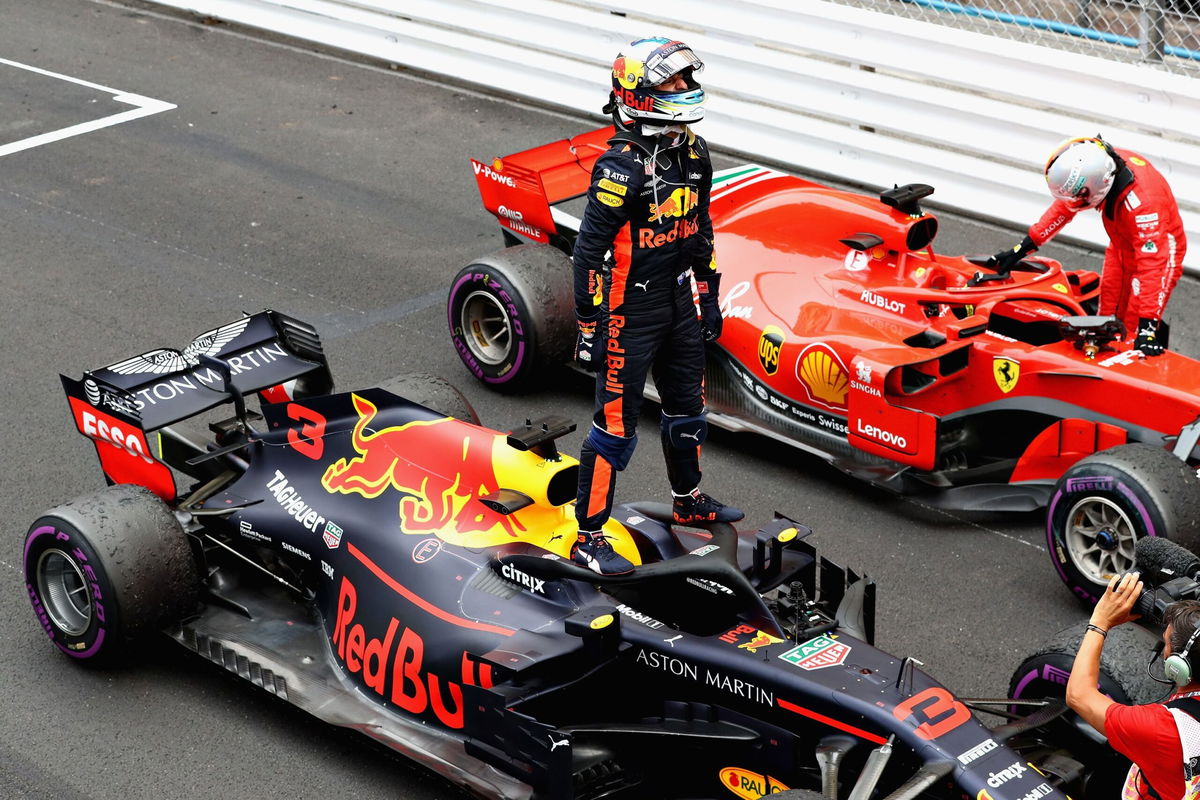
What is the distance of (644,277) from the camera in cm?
599

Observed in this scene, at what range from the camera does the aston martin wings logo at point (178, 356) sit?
661cm

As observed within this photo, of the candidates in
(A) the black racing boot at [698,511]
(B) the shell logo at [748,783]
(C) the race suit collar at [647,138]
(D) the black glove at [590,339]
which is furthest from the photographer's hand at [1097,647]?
(C) the race suit collar at [647,138]

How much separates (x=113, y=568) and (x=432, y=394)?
173 cm

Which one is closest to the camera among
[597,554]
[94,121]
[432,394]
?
[597,554]

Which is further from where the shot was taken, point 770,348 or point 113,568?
point 770,348

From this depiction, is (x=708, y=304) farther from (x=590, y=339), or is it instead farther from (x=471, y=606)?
(x=471, y=606)

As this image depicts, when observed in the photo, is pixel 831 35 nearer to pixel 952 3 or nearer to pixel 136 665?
pixel 952 3

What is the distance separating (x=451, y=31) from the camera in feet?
43.7

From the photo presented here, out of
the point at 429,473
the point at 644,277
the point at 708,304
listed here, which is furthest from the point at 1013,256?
the point at 429,473

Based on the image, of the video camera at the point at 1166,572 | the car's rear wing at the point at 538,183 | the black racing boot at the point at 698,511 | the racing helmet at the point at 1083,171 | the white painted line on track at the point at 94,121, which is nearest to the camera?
the video camera at the point at 1166,572

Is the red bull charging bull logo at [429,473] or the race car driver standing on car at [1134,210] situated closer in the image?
the red bull charging bull logo at [429,473]

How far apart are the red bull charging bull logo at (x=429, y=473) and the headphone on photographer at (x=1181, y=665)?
2.61 m

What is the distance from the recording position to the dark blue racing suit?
19.3 ft

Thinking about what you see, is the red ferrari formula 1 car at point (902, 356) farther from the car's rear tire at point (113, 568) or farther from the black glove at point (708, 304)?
the car's rear tire at point (113, 568)
